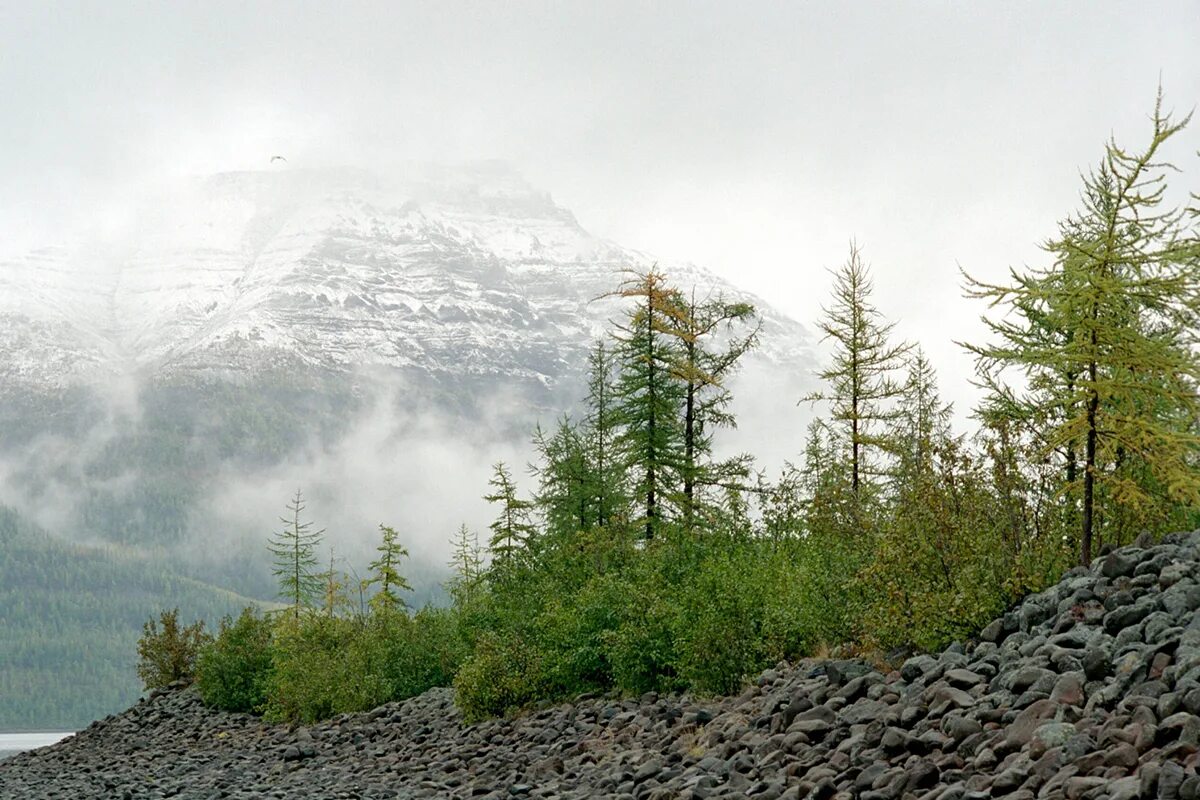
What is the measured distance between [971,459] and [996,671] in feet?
14.9

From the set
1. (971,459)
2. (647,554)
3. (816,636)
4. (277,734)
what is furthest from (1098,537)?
(277,734)

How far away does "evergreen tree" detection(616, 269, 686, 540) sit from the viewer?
30.6 meters

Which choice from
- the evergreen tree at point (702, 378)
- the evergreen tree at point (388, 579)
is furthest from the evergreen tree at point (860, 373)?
the evergreen tree at point (388, 579)

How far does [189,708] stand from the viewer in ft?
106

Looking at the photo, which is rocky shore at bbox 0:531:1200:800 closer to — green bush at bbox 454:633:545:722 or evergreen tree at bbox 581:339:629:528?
green bush at bbox 454:633:545:722

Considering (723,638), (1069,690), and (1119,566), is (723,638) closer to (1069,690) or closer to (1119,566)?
(1119,566)

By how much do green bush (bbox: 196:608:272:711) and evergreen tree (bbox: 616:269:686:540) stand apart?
12.3 meters

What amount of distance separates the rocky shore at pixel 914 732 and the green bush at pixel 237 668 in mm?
11392

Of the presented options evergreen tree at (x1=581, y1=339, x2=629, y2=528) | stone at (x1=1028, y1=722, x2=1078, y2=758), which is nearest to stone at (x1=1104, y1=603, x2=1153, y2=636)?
stone at (x1=1028, y1=722, x2=1078, y2=758)

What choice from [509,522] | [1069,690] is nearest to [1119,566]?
[1069,690]

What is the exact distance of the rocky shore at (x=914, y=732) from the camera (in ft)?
27.6

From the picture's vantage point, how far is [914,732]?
396 inches

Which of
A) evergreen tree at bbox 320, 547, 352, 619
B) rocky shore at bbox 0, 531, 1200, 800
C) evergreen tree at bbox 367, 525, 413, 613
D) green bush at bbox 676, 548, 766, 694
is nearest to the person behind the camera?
rocky shore at bbox 0, 531, 1200, 800

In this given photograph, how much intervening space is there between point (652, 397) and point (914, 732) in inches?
841
